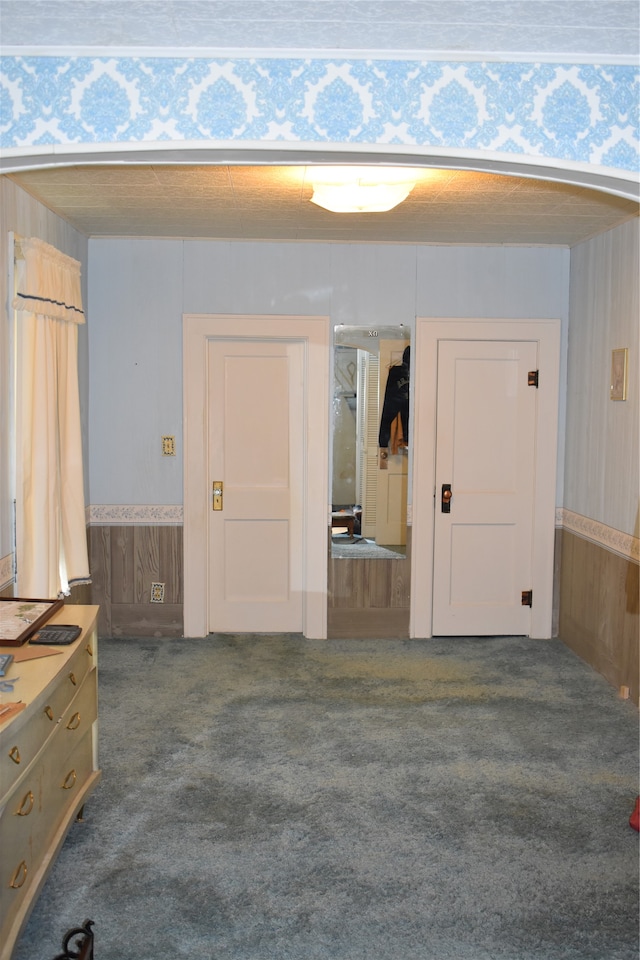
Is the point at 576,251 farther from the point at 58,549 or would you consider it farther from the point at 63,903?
the point at 63,903

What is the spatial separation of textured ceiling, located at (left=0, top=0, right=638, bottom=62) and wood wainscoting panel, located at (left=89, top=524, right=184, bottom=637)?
378 cm

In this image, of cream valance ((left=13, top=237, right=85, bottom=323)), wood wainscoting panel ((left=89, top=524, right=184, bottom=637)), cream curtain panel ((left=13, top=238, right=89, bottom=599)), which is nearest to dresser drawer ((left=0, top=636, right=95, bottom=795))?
cream curtain panel ((left=13, top=238, right=89, bottom=599))

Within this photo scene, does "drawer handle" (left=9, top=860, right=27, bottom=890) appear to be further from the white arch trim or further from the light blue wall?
the light blue wall

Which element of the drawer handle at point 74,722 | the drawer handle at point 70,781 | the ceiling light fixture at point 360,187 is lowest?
the drawer handle at point 70,781

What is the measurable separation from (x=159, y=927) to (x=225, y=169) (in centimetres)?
296

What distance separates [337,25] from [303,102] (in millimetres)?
207

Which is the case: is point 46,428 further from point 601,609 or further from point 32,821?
point 601,609

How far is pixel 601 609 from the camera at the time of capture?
521 cm

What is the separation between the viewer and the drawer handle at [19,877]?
97.5 inches

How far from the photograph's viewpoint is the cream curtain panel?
4141mm

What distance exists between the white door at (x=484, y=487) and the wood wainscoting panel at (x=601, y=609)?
299mm

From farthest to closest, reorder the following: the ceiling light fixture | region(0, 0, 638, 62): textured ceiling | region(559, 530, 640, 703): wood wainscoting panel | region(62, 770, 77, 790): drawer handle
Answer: region(559, 530, 640, 703): wood wainscoting panel
the ceiling light fixture
region(62, 770, 77, 790): drawer handle
region(0, 0, 638, 62): textured ceiling

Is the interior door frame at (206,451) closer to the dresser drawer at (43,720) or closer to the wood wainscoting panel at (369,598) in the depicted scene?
the wood wainscoting panel at (369,598)

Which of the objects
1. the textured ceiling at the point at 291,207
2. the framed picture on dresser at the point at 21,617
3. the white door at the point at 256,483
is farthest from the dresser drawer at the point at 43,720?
the white door at the point at 256,483
